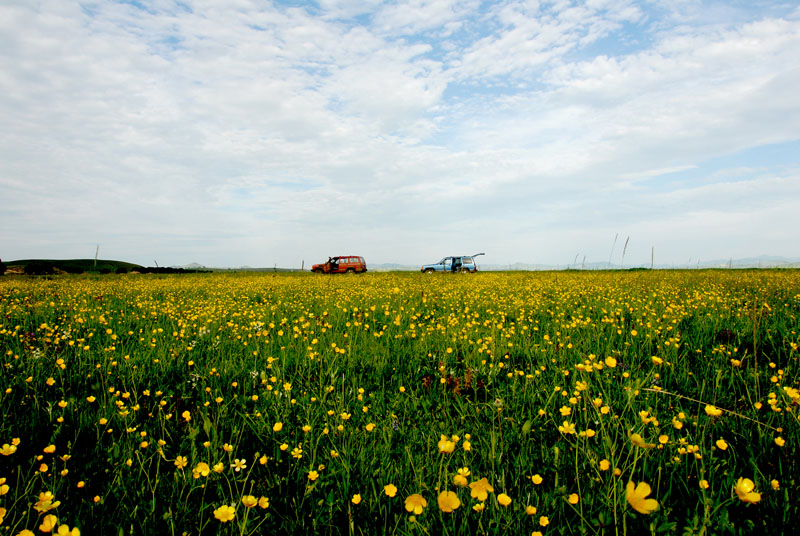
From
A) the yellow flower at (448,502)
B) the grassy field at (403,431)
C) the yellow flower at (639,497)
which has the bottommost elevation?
the grassy field at (403,431)

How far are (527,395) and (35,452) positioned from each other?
338cm

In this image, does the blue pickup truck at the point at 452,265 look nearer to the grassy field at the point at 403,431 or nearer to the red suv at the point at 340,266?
the red suv at the point at 340,266

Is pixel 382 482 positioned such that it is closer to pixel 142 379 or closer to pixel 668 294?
pixel 142 379

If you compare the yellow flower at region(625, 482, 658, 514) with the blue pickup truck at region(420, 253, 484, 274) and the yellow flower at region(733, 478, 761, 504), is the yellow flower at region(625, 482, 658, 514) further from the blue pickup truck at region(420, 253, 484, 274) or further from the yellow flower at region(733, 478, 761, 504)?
the blue pickup truck at region(420, 253, 484, 274)

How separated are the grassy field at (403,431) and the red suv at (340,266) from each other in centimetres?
3018

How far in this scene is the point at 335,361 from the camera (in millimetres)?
3855

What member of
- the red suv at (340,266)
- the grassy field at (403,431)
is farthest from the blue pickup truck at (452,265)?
the grassy field at (403,431)

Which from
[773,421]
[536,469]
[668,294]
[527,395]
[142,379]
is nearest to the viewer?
[536,469]

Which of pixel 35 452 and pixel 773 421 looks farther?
pixel 773 421

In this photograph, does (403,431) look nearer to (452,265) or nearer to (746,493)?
(746,493)

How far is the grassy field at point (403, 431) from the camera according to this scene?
5.67 feet

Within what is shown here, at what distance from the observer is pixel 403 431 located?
2561 mm

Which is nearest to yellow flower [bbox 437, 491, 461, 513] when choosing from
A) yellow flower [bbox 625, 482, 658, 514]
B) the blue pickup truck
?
yellow flower [bbox 625, 482, 658, 514]

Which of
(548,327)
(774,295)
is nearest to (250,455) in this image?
(548,327)
